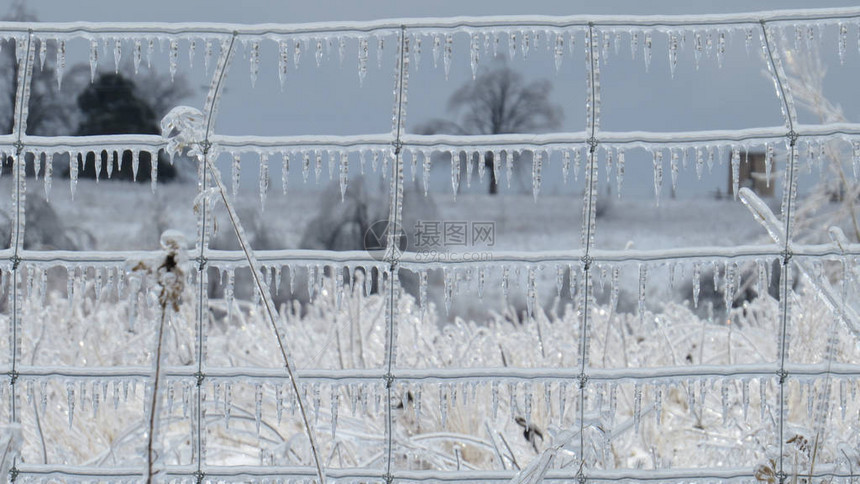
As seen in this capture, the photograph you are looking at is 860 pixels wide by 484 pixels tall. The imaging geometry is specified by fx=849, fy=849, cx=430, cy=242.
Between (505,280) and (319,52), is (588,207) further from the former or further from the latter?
(319,52)

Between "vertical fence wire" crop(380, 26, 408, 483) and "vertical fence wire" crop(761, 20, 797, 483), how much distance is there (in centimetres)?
63

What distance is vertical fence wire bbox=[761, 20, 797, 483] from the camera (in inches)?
56.9

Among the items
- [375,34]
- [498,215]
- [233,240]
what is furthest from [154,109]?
[375,34]

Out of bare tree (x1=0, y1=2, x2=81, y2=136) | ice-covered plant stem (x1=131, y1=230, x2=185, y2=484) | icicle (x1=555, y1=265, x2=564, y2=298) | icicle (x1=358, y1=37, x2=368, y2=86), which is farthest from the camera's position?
bare tree (x1=0, y1=2, x2=81, y2=136)

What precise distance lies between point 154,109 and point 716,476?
7092 millimetres

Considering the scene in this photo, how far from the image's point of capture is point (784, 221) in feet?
4.90

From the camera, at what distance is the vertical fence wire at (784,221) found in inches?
56.9

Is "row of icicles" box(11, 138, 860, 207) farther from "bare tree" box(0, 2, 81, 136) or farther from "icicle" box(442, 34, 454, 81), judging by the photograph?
"bare tree" box(0, 2, 81, 136)

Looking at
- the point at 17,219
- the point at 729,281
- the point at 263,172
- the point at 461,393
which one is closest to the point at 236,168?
the point at 263,172

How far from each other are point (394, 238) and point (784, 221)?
686 millimetres

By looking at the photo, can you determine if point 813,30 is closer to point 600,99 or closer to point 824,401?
point 600,99

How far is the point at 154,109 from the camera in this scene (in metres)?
7.70

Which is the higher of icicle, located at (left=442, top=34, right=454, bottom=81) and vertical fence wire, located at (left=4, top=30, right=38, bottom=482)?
icicle, located at (left=442, top=34, right=454, bottom=81)

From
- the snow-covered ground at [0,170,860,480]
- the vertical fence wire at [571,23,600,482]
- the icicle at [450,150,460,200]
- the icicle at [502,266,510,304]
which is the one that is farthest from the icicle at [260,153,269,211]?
the vertical fence wire at [571,23,600,482]
